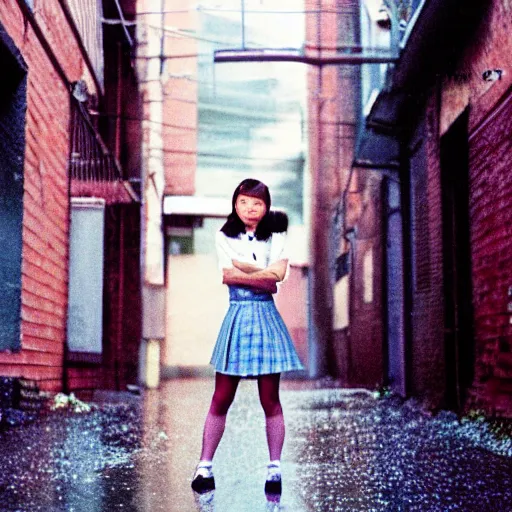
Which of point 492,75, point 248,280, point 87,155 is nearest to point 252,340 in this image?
point 248,280

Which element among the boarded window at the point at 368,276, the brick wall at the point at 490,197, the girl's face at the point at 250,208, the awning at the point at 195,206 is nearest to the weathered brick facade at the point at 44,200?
the girl's face at the point at 250,208

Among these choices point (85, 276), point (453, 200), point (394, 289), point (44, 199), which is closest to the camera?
point (44, 199)

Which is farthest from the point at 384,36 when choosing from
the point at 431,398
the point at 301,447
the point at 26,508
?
the point at 26,508

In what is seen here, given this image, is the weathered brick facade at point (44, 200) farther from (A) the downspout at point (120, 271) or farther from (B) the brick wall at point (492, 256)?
(A) the downspout at point (120, 271)

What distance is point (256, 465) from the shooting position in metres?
5.08

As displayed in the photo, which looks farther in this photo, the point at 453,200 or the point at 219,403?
the point at 453,200

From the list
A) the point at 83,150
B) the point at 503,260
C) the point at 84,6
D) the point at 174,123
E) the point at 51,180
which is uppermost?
the point at 174,123

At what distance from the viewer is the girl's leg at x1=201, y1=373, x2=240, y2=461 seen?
4098mm

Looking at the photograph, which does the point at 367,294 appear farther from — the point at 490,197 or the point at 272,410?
the point at 272,410

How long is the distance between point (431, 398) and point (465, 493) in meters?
5.67

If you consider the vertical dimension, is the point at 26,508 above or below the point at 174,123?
below

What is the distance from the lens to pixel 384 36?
1200cm

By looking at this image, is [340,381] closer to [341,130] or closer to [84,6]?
[341,130]

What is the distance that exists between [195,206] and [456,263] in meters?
11.7
